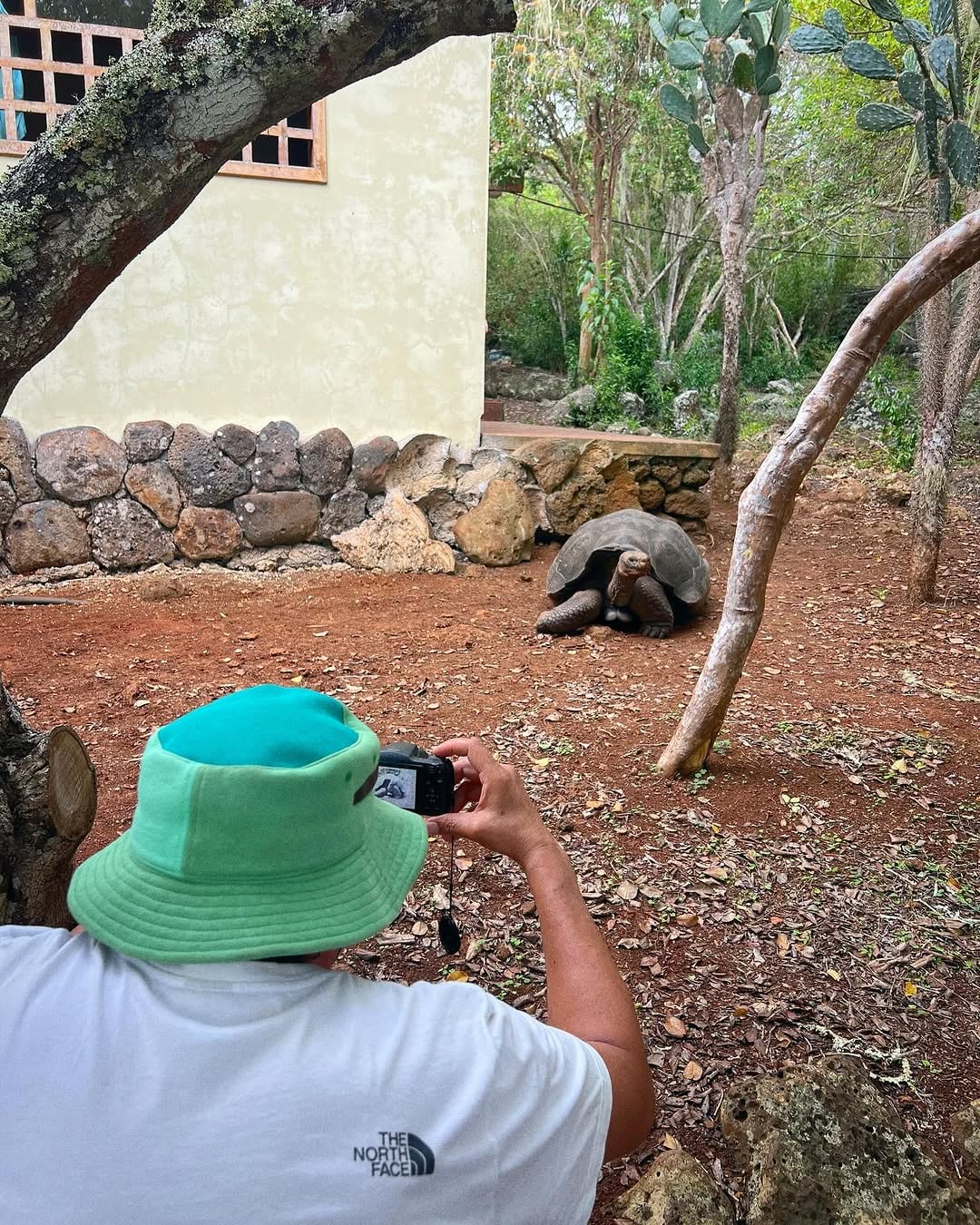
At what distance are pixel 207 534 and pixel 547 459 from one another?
8.27ft

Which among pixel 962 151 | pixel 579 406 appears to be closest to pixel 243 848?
pixel 962 151

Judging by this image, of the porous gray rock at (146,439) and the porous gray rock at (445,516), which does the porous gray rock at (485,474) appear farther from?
the porous gray rock at (146,439)

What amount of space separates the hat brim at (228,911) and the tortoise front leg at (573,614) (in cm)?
423

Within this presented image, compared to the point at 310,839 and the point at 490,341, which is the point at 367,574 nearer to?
the point at 310,839

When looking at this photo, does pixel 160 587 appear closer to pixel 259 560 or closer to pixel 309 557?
pixel 259 560

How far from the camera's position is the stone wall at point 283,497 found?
5848 mm

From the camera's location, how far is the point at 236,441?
20.3ft

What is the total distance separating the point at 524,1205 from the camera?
0.81 m

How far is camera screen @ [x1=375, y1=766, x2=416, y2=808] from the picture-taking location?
4.20 ft

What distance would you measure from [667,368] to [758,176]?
615 cm

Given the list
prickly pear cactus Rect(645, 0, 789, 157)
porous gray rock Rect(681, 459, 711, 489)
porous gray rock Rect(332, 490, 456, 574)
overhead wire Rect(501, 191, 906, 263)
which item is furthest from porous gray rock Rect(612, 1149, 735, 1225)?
overhead wire Rect(501, 191, 906, 263)

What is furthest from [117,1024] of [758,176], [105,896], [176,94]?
[758,176]

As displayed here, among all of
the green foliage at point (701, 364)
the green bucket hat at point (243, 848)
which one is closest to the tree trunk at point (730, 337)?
the green foliage at point (701, 364)

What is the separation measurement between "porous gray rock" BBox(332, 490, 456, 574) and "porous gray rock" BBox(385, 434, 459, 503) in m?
0.10
